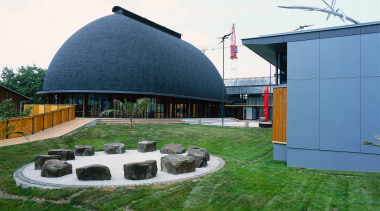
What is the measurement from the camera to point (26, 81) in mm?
51750

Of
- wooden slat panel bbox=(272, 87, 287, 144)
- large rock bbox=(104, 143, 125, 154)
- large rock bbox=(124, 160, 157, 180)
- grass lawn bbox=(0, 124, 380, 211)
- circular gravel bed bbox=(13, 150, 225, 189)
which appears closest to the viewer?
grass lawn bbox=(0, 124, 380, 211)

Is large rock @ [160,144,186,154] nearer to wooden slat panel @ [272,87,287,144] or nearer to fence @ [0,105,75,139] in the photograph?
wooden slat panel @ [272,87,287,144]

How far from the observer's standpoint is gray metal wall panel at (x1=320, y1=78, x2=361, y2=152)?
9188mm

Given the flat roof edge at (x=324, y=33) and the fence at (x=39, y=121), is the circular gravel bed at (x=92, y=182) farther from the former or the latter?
the fence at (x=39, y=121)

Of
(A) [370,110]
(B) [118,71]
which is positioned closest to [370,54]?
(A) [370,110]

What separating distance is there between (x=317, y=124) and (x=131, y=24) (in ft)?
118

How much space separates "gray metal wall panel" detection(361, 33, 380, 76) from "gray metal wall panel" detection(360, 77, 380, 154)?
0.93ft

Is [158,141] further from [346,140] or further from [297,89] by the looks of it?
[346,140]

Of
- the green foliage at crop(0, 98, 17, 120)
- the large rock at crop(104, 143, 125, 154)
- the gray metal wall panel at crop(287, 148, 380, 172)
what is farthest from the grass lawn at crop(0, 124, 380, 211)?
the green foliage at crop(0, 98, 17, 120)

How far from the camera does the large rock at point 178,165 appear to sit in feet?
29.6

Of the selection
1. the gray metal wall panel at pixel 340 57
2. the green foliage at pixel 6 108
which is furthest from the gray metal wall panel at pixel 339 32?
the green foliage at pixel 6 108

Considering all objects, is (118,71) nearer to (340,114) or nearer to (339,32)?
(339,32)

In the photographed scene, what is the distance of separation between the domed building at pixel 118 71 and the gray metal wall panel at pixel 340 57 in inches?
1071

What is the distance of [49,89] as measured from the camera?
3575cm
